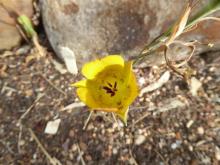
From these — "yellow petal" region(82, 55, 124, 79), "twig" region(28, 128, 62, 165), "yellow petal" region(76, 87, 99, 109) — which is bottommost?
"twig" region(28, 128, 62, 165)

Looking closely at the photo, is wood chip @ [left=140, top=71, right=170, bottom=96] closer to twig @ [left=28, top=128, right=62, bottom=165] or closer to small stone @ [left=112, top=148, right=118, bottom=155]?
small stone @ [left=112, top=148, right=118, bottom=155]

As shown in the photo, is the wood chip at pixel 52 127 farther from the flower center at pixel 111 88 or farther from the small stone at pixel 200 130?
the small stone at pixel 200 130

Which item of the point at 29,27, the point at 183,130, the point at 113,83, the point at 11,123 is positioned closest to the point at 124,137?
the point at 183,130

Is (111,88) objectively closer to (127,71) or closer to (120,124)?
(127,71)

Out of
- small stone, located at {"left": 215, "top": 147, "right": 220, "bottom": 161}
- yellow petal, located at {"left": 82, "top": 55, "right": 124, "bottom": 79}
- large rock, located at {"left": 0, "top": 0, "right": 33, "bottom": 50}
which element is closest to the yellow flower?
yellow petal, located at {"left": 82, "top": 55, "right": 124, "bottom": 79}

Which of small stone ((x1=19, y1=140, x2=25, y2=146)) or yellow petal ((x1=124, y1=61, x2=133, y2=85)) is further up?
yellow petal ((x1=124, y1=61, x2=133, y2=85))

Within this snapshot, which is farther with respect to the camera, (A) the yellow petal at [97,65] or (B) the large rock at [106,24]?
(B) the large rock at [106,24]

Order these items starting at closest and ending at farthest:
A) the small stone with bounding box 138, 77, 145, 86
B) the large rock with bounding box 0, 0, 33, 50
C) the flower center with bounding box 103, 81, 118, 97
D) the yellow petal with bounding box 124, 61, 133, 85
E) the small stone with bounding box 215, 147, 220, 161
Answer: the yellow petal with bounding box 124, 61, 133, 85 → the flower center with bounding box 103, 81, 118, 97 → the small stone with bounding box 215, 147, 220, 161 → the small stone with bounding box 138, 77, 145, 86 → the large rock with bounding box 0, 0, 33, 50

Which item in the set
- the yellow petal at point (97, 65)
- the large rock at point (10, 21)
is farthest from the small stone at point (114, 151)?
the large rock at point (10, 21)
